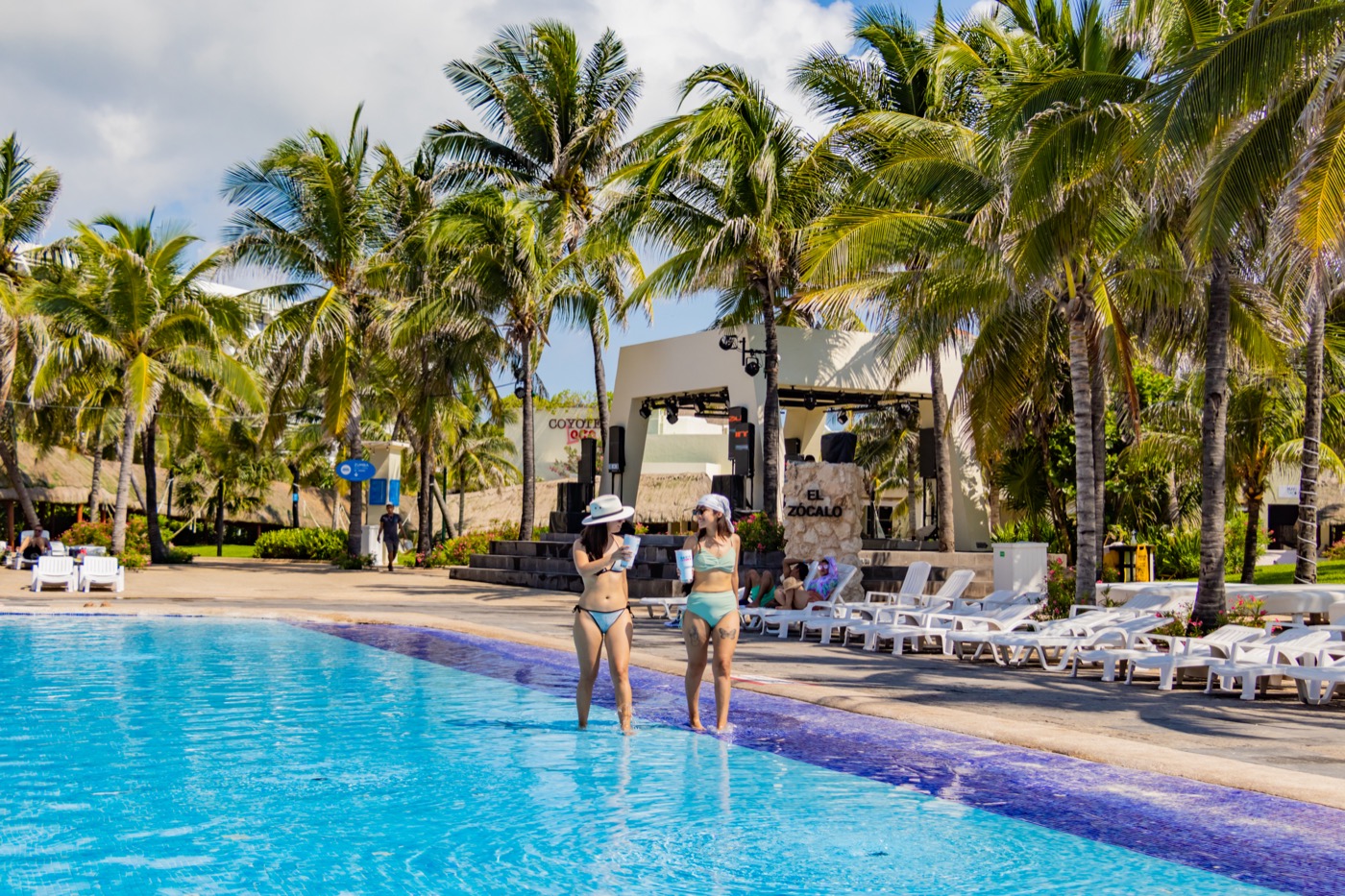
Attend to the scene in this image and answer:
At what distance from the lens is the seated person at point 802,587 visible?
15094 millimetres

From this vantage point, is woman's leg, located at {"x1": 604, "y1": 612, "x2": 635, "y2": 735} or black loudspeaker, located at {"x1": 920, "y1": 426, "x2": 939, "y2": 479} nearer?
woman's leg, located at {"x1": 604, "y1": 612, "x2": 635, "y2": 735}

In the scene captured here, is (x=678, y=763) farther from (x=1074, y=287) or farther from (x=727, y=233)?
(x=727, y=233)

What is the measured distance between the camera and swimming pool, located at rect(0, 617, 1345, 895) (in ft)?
16.1

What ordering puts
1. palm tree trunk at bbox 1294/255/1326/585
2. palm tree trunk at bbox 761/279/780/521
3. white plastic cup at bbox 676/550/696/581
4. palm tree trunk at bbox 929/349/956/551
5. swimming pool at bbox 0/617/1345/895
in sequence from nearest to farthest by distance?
swimming pool at bbox 0/617/1345/895 < white plastic cup at bbox 676/550/696/581 < palm tree trunk at bbox 1294/255/1326/585 < palm tree trunk at bbox 761/279/780/521 < palm tree trunk at bbox 929/349/956/551

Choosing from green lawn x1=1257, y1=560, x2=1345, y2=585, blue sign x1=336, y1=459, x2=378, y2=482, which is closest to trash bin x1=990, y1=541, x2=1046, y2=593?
green lawn x1=1257, y1=560, x2=1345, y2=585

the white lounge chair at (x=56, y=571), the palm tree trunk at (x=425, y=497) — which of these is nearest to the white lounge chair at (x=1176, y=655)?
the white lounge chair at (x=56, y=571)

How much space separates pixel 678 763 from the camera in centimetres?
705

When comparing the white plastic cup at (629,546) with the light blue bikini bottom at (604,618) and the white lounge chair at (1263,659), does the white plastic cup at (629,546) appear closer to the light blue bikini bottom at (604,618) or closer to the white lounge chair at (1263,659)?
the light blue bikini bottom at (604,618)

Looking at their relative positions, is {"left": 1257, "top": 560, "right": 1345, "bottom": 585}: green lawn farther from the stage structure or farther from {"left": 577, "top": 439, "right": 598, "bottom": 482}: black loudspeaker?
{"left": 577, "top": 439, "right": 598, "bottom": 482}: black loudspeaker

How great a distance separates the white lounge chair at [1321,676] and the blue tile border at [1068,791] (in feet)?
10.9

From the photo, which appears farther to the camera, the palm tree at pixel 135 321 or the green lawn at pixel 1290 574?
Result: the green lawn at pixel 1290 574

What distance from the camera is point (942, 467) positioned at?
2217cm

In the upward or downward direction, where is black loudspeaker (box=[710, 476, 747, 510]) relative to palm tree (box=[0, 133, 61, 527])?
downward

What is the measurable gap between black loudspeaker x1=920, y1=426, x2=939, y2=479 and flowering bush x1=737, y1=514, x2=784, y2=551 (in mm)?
4142
